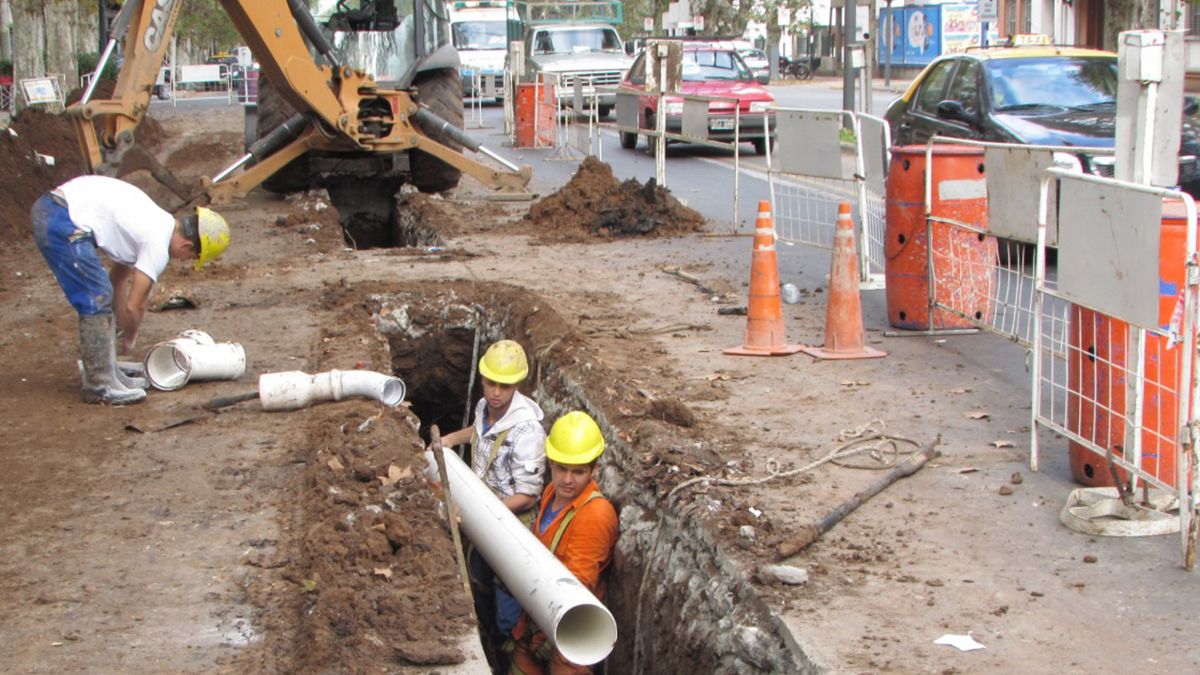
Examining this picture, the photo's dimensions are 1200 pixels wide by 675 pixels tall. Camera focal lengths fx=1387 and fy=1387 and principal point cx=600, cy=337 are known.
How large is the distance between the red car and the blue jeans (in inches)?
567

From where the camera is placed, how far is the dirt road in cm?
462

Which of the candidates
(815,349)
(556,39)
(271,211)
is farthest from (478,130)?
(815,349)

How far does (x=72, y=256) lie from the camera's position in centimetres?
760

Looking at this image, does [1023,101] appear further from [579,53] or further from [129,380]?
[579,53]

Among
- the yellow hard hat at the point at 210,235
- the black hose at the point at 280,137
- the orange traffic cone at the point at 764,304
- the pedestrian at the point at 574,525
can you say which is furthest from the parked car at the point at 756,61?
the pedestrian at the point at 574,525

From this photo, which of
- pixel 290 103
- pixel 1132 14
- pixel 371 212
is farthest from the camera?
pixel 1132 14

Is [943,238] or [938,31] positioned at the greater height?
[938,31]

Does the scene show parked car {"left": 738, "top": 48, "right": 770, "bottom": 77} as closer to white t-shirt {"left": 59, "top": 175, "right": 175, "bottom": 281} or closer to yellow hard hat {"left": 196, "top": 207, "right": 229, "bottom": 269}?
yellow hard hat {"left": 196, "top": 207, "right": 229, "bottom": 269}

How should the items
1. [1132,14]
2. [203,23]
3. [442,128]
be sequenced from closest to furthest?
[442,128] → [1132,14] → [203,23]

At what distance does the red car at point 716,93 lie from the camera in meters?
22.4

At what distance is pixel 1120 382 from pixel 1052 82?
26.8 ft

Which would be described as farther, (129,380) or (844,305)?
(844,305)

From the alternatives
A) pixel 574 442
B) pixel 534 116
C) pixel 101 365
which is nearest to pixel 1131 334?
pixel 574 442

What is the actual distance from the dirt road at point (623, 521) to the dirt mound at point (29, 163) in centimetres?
622
